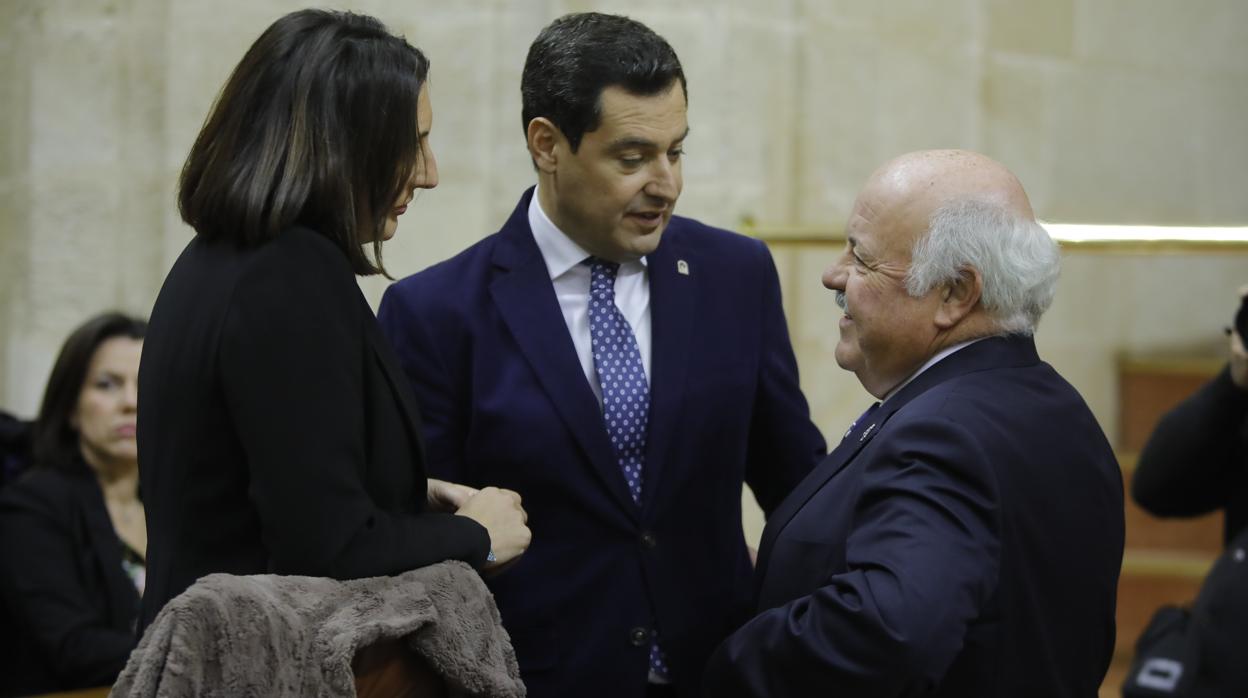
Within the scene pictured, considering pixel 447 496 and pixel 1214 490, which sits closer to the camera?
pixel 447 496

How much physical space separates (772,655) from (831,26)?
124 inches

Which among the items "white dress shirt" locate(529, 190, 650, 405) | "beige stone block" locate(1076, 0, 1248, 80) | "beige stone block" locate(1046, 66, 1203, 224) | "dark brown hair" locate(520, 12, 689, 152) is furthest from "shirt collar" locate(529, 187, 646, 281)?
"beige stone block" locate(1076, 0, 1248, 80)

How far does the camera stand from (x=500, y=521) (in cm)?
201

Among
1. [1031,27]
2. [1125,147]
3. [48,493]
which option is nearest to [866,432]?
[48,493]

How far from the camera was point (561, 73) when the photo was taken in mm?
2549

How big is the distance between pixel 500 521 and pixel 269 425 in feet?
1.35

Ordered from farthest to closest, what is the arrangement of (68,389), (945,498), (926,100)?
(926,100) → (68,389) → (945,498)

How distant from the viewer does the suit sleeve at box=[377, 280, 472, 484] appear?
244 centimetres

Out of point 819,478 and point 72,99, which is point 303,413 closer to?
point 819,478

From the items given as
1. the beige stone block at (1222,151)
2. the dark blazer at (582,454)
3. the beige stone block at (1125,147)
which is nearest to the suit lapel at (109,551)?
the dark blazer at (582,454)

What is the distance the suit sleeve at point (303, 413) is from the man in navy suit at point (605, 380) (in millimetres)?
676

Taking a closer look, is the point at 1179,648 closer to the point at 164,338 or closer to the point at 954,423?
the point at 954,423

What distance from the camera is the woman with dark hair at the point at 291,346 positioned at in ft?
5.62

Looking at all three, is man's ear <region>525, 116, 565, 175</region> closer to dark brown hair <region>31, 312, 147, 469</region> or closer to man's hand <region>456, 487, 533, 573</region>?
man's hand <region>456, 487, 533, 573</region>
